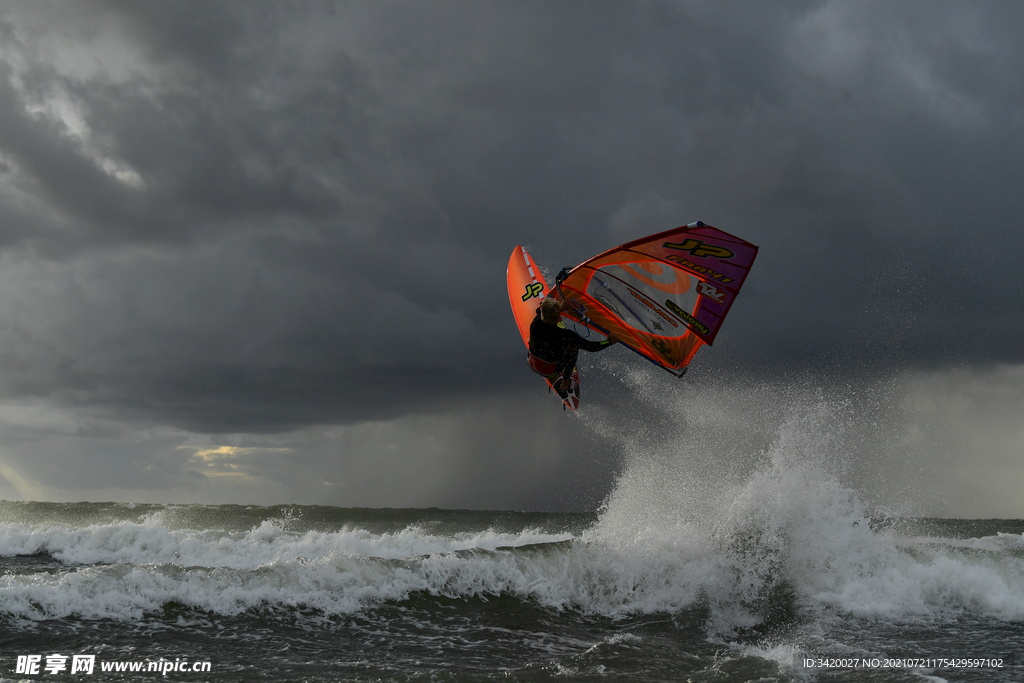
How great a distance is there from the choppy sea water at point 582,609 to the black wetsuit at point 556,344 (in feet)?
12.6

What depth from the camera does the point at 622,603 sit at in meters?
10.3

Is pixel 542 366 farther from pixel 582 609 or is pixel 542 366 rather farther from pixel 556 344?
pixel 582 609

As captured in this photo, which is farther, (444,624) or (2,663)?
(444,624)

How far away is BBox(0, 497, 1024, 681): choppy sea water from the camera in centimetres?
718

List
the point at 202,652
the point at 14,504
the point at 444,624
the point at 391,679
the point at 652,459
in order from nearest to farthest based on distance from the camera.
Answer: the point at 391,679 → the point at 202,652 → the point at 444,624 → the point at 652,459 → the point at 14,504

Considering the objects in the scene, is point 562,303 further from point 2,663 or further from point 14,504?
point 14,504

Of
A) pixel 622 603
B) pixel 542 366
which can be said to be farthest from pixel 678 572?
pixel 542 366

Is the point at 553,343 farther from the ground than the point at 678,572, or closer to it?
farther from the ground

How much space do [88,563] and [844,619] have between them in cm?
1671

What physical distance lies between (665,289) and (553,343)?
1.65m

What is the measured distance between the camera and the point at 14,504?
3084cm

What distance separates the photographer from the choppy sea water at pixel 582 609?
7180mm

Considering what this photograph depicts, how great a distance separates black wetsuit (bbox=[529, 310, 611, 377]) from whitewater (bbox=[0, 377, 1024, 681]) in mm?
3851

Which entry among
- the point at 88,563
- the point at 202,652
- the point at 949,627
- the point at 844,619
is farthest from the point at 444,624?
the point at 88,563
